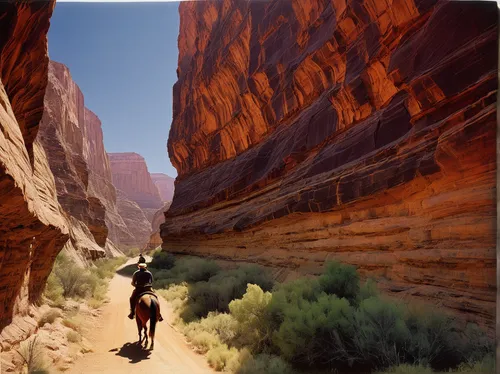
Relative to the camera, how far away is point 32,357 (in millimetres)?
6047

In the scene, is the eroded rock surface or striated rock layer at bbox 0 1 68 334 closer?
striated rock layer at bbox 0 1 68 334

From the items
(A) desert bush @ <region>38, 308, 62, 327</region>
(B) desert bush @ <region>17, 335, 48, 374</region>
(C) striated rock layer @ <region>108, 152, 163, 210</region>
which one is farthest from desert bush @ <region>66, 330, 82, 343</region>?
(C) striated rock layer @ <region>108, 152, 163, 210</region>

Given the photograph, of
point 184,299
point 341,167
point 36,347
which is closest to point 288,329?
point 36,347

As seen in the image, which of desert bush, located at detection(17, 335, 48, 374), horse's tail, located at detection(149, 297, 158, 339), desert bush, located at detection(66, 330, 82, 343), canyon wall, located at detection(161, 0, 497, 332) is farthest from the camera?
horse's tail, located at detection(149, 297, 158, 339)

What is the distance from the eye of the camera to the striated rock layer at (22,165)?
4.85 metres

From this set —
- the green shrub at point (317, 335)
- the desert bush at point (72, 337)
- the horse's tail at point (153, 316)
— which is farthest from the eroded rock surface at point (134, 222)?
the green shrub at point (317, 335)

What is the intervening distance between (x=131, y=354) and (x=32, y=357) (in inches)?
108

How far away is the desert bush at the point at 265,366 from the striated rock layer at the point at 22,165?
15.8 feet

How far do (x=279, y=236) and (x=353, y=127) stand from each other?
653 cm

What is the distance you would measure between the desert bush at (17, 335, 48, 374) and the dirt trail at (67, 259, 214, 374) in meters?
0.78

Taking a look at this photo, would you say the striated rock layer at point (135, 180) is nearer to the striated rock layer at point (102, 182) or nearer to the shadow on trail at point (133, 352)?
the striated rock layer at point (102, 182)

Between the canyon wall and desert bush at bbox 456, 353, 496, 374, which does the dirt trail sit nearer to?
desert bush at bbox 456, 353, 496, 374

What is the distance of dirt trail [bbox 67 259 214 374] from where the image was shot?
721 centimetres

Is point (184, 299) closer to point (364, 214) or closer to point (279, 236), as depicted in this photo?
point (279, 236)
